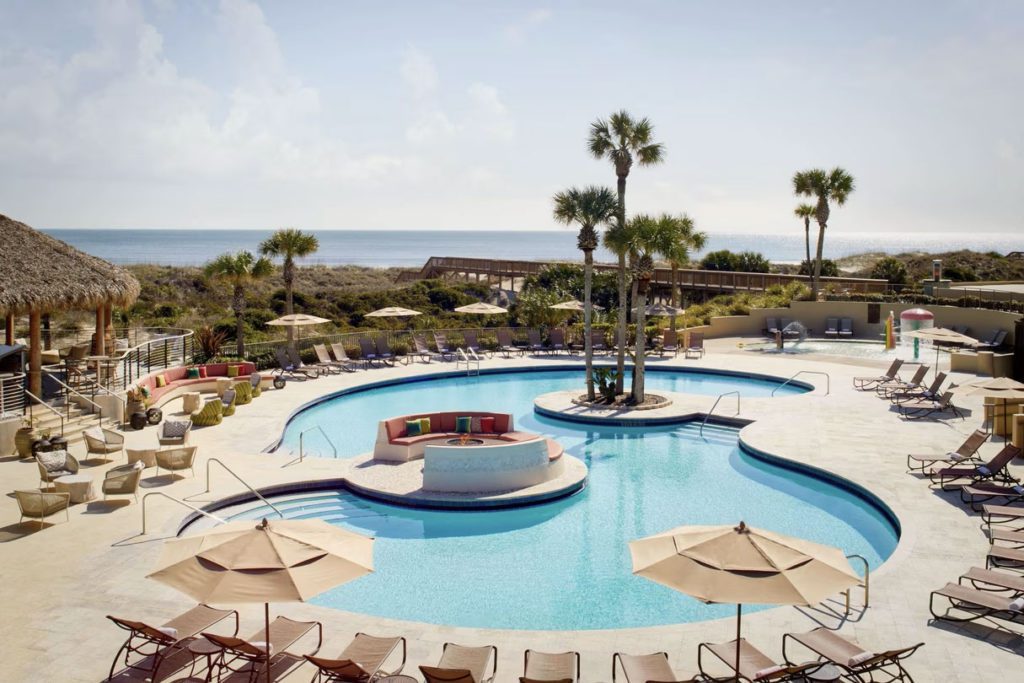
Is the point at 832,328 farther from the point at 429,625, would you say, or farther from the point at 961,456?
the point at 429,625

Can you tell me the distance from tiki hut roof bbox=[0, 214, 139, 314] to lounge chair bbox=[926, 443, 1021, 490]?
17167 mm

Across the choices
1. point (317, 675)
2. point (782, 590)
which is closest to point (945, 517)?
point (782, 590)

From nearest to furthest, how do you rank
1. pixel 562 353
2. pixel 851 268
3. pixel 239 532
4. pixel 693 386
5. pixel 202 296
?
pixel 239 532 < pixel 693 386 < pixel 562 353 < pixel 202 296 < pixel 851 268

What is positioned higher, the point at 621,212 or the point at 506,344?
the point at 621,212

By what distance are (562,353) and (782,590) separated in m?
22.5

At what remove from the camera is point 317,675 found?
7195 mm

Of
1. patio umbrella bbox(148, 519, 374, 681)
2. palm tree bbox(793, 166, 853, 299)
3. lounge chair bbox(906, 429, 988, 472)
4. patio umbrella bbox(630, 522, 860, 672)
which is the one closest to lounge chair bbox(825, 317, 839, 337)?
palm tree bbox(793, 166, 853, 299)

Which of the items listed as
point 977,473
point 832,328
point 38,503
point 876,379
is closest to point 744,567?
point 977,473

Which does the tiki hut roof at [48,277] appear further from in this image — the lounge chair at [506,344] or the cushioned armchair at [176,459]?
the lounge chair at [506,344]

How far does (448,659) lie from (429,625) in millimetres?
1290

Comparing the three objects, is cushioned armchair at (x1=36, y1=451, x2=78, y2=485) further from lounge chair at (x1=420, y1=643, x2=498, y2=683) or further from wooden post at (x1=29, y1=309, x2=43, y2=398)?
lounge chair at (x1=420, y1=643, x2=498, y2=683)

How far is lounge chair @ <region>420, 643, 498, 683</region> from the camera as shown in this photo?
6.70 m

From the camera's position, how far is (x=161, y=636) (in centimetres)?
732

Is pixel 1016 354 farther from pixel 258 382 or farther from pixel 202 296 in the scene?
pixel 202 296
